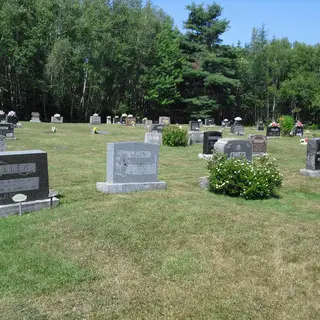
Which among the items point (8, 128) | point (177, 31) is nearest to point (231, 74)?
point (177, 31)

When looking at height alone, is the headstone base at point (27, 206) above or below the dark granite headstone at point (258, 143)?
below

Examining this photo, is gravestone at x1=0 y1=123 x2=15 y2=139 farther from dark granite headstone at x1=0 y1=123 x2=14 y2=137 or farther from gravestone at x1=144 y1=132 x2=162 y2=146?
gravestone at x1=144 y1=132 x2=162 y2=146

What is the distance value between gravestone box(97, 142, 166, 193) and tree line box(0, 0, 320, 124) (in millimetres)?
30977

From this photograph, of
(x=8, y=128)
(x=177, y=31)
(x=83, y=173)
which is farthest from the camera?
(x=177, y=31)

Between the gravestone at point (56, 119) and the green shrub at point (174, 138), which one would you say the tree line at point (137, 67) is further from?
the green shrub at point (174, 138)

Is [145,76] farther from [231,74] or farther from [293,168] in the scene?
[293,168]

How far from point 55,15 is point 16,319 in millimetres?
39985

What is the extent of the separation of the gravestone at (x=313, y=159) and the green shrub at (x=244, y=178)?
351cm

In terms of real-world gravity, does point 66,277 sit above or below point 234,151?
below

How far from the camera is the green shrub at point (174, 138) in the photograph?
1969 centimetres

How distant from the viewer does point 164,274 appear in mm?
5020

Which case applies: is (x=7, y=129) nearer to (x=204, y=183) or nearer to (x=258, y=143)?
(x=258, y=143)

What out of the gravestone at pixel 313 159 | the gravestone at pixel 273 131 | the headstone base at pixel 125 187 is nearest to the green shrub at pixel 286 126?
the gravestone at pixel 273 131

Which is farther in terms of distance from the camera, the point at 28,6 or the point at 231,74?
the point at 231,74
